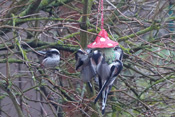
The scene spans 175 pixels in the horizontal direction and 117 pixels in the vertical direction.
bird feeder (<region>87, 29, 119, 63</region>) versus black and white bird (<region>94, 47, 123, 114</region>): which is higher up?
bird feeder (<region>87, 29, 119, 63</region>)

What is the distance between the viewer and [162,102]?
295 cm

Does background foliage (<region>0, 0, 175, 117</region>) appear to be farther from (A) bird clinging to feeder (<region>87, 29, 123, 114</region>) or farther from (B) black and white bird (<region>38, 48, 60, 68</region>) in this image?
(A) bird clinging to feeder (<region>87, 29, 123, 114</region>)

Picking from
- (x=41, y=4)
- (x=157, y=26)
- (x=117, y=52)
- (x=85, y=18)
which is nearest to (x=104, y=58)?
(x=117, y=52)

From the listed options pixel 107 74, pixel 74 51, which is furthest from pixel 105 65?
pixel 74 51

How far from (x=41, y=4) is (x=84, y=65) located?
3.97ft

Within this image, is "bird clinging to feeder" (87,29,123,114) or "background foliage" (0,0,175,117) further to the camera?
"background foliage" (0,0,175,117)

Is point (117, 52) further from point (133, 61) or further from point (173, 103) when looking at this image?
point (173, 103)

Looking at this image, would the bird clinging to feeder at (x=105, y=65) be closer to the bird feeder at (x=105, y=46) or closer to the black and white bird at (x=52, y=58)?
the bird feeder at (x=105, y=46)

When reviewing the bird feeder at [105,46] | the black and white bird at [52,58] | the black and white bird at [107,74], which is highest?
the bird feeder at [105,46]

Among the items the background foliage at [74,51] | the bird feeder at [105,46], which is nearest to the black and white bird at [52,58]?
the background foliage at [74,51]

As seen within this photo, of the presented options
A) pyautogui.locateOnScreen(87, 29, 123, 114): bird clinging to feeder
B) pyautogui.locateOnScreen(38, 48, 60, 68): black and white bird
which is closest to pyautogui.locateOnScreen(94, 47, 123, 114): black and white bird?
pyautogui.locateOnScreen(87, 29, 123, 114): bird clinging to feeder

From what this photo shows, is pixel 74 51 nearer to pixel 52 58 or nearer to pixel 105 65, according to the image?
pixel 52 58

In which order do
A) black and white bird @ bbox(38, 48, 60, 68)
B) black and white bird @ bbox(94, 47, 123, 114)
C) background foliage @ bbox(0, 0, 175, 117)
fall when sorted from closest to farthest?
black and white bird @ bbox(94, 47, 123, 114)
background foliage @ bbox(0, 0, 175, 117)
black and white bird @ bbox(38, 48, 60, 68)

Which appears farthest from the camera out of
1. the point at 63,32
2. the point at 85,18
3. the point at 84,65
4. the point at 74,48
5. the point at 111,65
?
the point at 63,32
